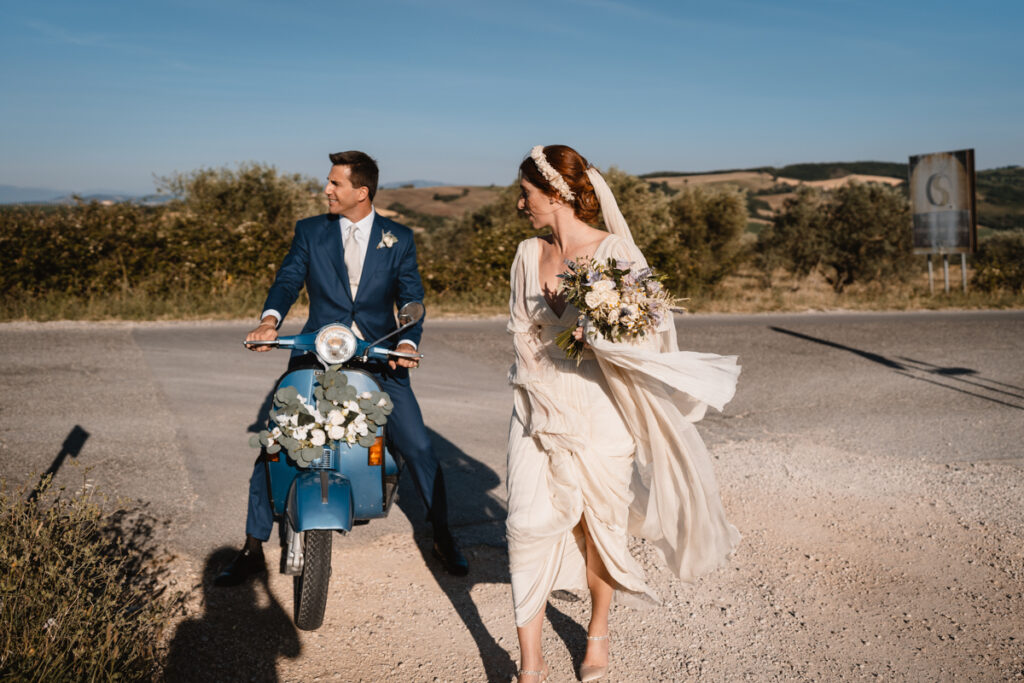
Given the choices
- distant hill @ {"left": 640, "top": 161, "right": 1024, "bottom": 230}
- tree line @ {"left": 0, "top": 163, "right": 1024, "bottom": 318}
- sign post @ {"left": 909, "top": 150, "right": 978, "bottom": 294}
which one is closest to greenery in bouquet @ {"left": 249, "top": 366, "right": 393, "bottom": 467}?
tree line @ {"left": 0, "top": 163, "right": 1024, "bottom": 318}

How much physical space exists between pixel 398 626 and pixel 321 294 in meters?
1.71

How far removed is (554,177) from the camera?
3428mm

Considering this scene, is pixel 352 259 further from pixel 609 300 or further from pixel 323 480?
pixel 609 300

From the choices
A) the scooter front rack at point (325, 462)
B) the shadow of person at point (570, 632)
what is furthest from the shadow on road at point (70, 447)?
the shadow of person at point (570, 632)

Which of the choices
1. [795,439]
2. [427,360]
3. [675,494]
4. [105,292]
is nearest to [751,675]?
[675,494]

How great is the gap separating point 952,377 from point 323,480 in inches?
370

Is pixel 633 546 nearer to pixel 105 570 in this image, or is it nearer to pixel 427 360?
pixel 105 570

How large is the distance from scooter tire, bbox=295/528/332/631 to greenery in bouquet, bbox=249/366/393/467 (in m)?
0.34

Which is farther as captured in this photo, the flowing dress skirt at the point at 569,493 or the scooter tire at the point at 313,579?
the scooter tire at the point at 313,579

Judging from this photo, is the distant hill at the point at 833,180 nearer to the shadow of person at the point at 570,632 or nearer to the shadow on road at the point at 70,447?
the shadow on road at the point at 70,447

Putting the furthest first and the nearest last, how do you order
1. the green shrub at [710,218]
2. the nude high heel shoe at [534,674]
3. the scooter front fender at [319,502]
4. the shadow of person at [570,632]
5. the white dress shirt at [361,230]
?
the green shrub at [710,218] < the white dress shirt at [361,230] < the shadow of person at [570,632] < the scooter front fender at [319,502] < the nude high heel shoe at [534,674]

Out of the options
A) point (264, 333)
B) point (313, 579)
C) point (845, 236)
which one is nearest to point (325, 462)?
point (313, 579)

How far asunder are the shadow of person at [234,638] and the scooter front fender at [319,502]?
548 mm

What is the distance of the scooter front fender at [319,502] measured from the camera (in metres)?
3.60
